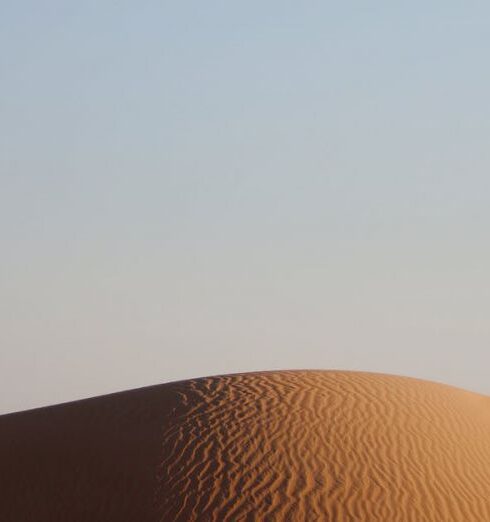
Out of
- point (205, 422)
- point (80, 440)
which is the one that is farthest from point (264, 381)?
point (80, 440)

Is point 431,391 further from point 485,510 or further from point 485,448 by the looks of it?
point 485,510

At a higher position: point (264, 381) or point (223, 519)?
point (264, 381)

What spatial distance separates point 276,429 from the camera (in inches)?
513

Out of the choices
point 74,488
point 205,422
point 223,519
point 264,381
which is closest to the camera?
point 223,519

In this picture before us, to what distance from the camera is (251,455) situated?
12.4 meters

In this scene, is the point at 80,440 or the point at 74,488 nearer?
the point at 74,488

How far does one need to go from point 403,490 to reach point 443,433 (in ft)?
6.21

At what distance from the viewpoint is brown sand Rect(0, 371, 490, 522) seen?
1166cm

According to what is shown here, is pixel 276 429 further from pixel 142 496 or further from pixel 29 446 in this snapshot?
pixel 29 446

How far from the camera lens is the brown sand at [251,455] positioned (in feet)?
38.3

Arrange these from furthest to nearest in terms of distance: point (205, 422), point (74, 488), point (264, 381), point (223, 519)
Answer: point (264, 381)
point (205, 422)
point (74, 488)
point (223, 519)

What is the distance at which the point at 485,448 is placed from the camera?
1356cm

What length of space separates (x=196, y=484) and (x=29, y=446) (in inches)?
113

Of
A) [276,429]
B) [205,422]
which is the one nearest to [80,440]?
[205,422]
